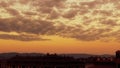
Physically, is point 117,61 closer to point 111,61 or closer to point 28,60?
point 111,61

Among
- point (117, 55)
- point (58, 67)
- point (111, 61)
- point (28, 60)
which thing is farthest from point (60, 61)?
point (117, 55)

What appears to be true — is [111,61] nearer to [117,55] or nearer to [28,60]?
[117,55]

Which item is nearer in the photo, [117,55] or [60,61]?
[117,55]

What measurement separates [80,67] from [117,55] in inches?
1590

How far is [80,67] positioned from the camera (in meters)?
117

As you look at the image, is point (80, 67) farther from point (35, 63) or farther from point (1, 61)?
point (1, 61)

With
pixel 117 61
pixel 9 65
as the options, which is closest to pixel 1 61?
pixel 9 65

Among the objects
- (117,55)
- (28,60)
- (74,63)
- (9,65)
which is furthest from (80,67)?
(117,55)

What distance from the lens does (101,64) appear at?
84.6 m

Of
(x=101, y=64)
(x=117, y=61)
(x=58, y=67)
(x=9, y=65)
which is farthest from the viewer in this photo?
(x=9, y=65)

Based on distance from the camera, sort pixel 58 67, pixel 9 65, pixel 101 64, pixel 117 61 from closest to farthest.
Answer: pixel 117 61, pixel 101 64, pixel 58 67, pixel 9 65

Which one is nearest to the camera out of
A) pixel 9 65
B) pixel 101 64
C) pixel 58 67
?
pixel 101 64

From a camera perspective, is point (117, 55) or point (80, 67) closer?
point (117, 55)

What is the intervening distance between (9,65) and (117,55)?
56.8 meters
